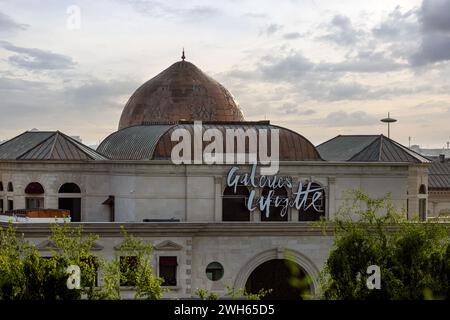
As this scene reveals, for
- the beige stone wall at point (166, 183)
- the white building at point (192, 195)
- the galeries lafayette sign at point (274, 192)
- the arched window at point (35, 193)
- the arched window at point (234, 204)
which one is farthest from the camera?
the arched window at point (35, 193)

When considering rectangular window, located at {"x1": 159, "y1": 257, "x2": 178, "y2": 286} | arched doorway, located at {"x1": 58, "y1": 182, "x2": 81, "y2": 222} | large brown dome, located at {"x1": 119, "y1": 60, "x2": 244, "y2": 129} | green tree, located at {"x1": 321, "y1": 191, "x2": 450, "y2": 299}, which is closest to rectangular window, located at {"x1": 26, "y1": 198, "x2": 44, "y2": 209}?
arched doorway, located at {"x1": 58, "y1": 182, "x2": 81, "y2": 222}

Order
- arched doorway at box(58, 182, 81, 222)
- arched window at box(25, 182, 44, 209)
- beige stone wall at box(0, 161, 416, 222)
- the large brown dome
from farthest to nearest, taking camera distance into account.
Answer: the large brown dome < arched doorway at box(58, 182, 81, 222) < arched window at box(25, 182, 44, 209) < beige stone wall at box(0, 161, 416, 222)

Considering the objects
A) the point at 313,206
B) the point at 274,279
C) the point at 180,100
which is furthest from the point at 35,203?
the point at 313,206

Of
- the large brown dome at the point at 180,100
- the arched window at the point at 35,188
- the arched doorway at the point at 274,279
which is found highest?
the large brown dome at the point at 180,100

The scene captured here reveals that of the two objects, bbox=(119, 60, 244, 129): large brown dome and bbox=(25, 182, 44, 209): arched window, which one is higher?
bbox=(119, 60, 244, 129): large brown dome

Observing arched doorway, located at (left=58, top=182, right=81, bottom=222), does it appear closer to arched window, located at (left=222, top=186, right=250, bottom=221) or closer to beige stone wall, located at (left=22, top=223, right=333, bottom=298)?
beige stone wall, located at (left=22, top=223, right=333, bottom=298)

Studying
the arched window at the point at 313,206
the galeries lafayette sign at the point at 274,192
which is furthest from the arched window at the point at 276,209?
the arched window at the point at 313,206

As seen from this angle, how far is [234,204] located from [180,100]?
9.79 metres

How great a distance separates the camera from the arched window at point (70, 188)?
171ft

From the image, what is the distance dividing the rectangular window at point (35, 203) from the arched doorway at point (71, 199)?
3.21 ft

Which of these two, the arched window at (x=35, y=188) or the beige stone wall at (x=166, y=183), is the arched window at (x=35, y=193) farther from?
the beige stone wall at (x=166, y=183)

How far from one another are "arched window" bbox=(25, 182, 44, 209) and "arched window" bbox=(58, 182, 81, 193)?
1070 mm

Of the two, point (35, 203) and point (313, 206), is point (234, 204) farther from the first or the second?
point (35, 203)

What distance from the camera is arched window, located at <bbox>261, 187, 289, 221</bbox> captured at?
51031 mm
